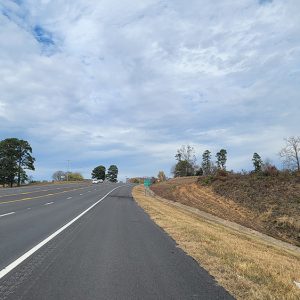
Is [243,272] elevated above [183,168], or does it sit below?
below

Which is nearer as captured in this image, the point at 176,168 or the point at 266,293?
the point at 266,293

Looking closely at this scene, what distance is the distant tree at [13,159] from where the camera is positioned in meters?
96.5

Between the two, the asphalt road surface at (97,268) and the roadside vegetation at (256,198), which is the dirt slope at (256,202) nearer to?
the roadside vegetation at (256,198)

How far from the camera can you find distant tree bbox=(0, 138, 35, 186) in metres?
96.5

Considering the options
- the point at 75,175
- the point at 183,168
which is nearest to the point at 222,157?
the point at 183,168

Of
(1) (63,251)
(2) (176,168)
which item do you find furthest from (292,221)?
(2) (176,168)

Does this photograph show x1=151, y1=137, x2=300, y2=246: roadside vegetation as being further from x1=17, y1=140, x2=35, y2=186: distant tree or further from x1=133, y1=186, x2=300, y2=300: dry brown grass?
x1=17, y1=140, x2=35, y2=186: distant tree

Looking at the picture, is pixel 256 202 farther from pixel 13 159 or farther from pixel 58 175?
pixel 58 175

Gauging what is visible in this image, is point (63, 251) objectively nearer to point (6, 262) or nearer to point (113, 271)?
point (6, 262)

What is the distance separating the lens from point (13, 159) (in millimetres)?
98312

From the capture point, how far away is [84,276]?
7.70 m

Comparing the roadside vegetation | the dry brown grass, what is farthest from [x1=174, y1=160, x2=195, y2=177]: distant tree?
the dry brown grass

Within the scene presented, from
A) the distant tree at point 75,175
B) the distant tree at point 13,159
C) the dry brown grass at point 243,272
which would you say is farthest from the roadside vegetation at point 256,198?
the distant tree at point 75,175

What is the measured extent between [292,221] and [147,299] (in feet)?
Answer: 63.8
